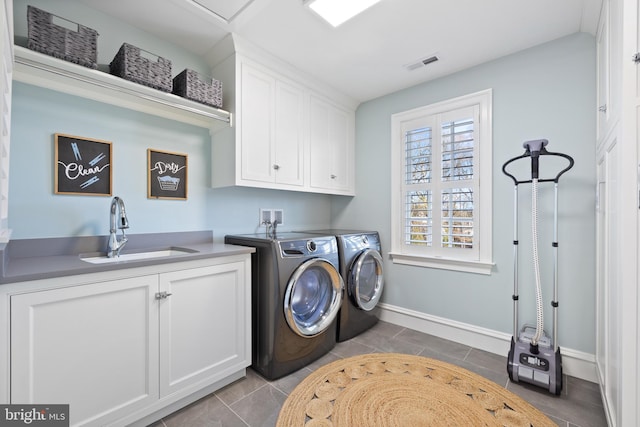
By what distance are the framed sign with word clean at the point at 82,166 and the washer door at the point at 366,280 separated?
1936 mm

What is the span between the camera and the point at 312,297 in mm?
2277

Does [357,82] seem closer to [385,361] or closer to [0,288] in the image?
[385,361]

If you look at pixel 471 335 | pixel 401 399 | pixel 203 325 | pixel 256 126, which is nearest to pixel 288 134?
pixel 256 126

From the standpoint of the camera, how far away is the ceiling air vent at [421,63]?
234cm

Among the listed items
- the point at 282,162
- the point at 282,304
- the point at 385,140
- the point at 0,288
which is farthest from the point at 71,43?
the point at 385,140

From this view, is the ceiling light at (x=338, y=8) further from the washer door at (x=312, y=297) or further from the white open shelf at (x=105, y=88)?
the washer door at (x=312, y=297)

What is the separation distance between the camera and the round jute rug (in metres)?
1.55

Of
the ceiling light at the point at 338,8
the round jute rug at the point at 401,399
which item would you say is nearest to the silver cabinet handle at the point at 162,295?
the round jute rug at the point at 401,399

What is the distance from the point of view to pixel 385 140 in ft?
10.0

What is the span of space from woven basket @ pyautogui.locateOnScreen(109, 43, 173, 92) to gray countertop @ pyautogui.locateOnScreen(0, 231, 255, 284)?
3.25 ft

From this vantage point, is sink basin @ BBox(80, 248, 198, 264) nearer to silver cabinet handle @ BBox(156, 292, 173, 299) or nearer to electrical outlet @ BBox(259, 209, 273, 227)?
silver cabinet handle @ BBox(156, 292, 173, 299)

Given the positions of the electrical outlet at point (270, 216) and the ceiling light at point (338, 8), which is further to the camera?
the electrical outlet at point (270, 216)

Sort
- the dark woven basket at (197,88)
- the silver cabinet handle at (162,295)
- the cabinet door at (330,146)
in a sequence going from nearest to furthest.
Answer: the silver cabinet handle at (162,295), the dark woven basket at (197,88), the cabinet door at (330,146)

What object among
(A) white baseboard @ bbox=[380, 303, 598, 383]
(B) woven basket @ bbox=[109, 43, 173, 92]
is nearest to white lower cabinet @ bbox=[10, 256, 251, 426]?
(B) woven basket @ bbox=[109, 43, 173, 92]
